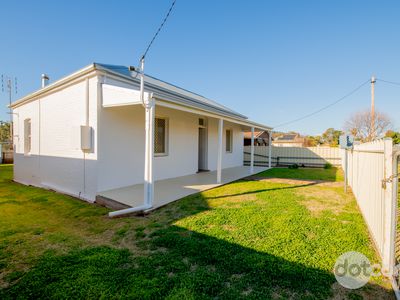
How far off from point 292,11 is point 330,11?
1498 millimetres

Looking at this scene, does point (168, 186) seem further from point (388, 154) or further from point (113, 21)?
point (113, 21)

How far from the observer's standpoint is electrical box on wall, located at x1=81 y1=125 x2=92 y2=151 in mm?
5895

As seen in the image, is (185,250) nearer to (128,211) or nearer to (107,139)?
(128,211)

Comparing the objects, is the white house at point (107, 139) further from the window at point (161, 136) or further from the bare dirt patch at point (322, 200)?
the bare dirt patch at point (322, 200)

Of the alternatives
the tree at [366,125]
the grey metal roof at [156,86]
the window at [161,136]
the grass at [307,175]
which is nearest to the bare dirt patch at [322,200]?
the grass at [307,175]

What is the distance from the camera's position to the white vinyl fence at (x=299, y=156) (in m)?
15.8

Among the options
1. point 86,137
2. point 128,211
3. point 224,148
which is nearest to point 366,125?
point 224,148

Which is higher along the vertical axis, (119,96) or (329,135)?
(329,135)

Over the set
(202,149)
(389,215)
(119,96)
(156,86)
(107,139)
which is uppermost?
(156,86)

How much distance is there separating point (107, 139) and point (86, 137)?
53cm

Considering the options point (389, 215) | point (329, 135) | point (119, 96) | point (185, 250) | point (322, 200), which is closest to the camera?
point (389, 215)

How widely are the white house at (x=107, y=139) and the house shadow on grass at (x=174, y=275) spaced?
1.96 metres

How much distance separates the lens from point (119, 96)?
5500 mm

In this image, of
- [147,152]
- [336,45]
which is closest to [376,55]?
[336,45]
